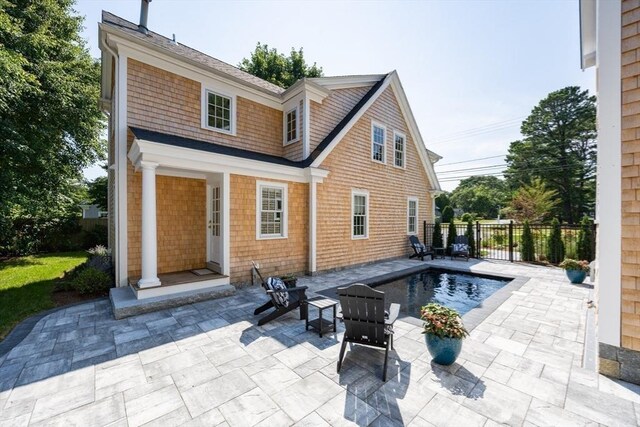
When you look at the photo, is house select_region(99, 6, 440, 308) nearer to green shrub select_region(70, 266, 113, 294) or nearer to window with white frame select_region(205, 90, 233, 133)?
window with white frame select_region(205, 90, 233, 133)

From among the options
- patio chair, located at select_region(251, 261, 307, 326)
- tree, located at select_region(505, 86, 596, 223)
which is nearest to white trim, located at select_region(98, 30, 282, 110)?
patio chair, located at select_region(251, 261, 307, 326)

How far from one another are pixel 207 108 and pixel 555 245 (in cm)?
1407

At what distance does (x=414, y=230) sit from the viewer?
13219 mm

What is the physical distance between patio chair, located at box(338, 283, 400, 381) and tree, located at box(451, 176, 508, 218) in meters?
56.7

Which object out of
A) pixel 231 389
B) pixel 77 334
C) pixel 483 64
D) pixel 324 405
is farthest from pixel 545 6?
pixel 77 334

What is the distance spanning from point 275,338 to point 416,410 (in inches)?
92.5

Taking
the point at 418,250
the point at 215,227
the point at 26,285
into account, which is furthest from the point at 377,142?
the point at 26,285

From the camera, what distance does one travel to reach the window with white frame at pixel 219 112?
7.98 meters

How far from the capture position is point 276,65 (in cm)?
2181

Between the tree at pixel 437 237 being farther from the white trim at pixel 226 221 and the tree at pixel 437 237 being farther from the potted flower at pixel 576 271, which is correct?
the white trim at pixel 226 221

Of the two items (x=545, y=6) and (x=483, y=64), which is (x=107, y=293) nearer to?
(x=545, y=6)

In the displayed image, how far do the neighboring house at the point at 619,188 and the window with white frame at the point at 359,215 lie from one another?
7128 mm

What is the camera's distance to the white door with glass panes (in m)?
7.30

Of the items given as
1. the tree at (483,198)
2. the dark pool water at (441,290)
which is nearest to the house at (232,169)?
the dark pool water at (441,290)
